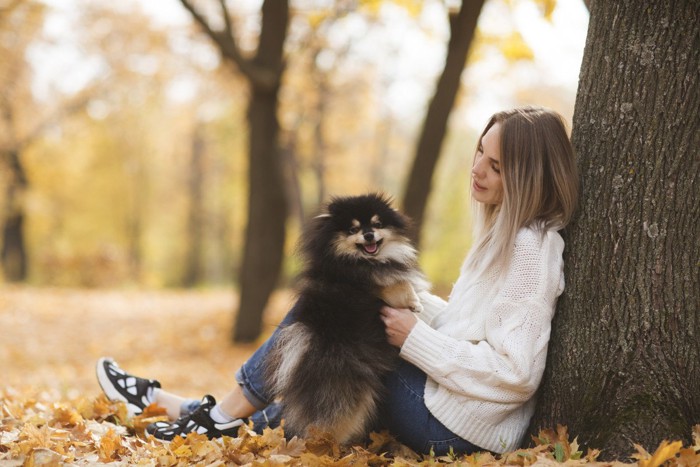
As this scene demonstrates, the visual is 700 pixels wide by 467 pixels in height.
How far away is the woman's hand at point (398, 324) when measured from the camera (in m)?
2.87

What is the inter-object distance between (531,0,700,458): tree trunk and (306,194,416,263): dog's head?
33.5 inches

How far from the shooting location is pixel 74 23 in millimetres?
16891

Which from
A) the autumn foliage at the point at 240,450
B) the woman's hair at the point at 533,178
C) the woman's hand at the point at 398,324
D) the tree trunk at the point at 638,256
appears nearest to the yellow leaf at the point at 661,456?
the autumn foliage at the point at 240,450

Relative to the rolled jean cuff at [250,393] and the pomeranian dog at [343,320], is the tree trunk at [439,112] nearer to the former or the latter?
the pomeranian dog at [343,320]

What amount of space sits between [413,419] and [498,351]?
0.50 meters

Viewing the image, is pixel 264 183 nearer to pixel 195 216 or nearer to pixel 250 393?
pixel 250 393

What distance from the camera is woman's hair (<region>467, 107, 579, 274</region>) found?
2826 mm

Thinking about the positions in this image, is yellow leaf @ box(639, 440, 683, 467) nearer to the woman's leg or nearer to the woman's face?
the woman's leg

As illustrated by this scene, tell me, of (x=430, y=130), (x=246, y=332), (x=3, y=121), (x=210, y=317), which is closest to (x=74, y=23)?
(x=3, y=121)

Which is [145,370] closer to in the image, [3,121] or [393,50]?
[393,50]

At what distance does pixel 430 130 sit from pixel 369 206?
406 cm

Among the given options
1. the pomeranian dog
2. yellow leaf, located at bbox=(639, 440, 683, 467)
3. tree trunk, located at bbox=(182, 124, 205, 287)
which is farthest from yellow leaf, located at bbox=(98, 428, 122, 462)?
tree trunk, located at bbox=(182, 124, 205, 287)

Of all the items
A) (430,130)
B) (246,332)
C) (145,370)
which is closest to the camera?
(430,130)

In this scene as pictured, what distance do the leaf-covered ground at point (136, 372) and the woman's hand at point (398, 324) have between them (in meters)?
0.48
